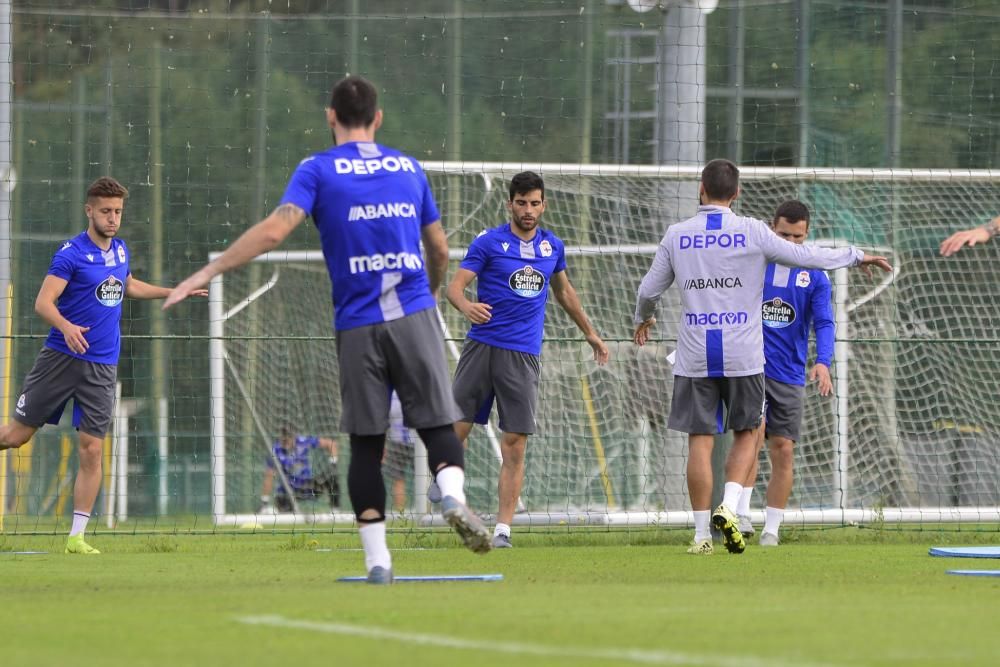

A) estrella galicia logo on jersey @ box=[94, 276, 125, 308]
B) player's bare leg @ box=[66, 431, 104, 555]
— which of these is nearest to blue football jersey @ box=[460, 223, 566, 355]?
estrella galicia logo on jersey @ box=[94, 276, 125, 308]

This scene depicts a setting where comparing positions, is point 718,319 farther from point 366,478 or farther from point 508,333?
→ point 366,478

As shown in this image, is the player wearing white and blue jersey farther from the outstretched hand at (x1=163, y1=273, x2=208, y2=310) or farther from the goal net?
the goal net

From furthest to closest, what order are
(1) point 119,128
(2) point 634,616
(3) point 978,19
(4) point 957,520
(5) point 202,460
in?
1. (1) point 119,128
2. (3) point 978,19
3. (5) point 202,460
4. (4) point 957,520
5. (2) point 634,616

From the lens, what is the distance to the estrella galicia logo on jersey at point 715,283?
9695 millimetres

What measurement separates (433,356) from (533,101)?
2348 centimetres

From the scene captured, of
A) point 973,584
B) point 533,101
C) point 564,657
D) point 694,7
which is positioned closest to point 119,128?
point 533,101

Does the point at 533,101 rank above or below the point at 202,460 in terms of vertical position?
above

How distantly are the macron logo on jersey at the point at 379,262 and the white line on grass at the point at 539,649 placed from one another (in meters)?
1.98

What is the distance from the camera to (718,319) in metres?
9.75

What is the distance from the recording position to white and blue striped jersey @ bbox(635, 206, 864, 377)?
9.68 metres

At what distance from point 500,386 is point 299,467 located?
9758 mm

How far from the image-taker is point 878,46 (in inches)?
1085

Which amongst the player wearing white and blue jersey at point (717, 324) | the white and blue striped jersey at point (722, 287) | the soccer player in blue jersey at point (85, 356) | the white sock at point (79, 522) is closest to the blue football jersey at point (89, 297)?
the soccer player in blue jersey at point (85, 356)

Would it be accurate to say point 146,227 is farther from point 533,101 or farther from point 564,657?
point 564,657
